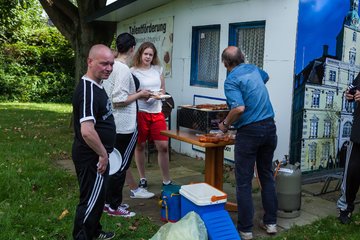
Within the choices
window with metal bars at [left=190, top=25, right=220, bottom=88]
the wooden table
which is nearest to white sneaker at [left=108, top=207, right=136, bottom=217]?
the wooden table

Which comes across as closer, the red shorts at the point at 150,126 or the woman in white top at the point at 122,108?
the woman in white top at the point at 122,108

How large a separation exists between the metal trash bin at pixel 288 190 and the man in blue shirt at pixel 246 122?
0.55 meters

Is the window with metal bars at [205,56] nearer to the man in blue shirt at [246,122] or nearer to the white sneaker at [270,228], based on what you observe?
the man in blue shirt at [246,122]

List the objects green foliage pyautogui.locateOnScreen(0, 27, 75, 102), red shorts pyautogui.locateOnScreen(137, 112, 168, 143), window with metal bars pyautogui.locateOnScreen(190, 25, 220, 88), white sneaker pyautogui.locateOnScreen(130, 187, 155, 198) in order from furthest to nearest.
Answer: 1. green foliage pyautogui.locateOnScreen(0, 27, 75, 102)
2. window with metal bars pyautogui.locateOnScreen(190, 25, 220, 88)
3. white sneaker pyautogui.locateOnScreen(130, 187, 155, 198)
4. red shorts pyautogui.locateOnScreen(137, 112, 168, 143)

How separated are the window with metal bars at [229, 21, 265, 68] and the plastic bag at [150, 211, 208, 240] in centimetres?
354

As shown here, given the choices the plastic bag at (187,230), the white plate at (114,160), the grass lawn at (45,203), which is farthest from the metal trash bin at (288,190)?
the white plate at (114,160)

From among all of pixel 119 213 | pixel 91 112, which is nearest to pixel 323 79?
pixel 119 213

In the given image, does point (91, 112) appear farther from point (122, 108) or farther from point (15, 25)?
point (15, 25)

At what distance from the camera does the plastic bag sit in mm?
3532

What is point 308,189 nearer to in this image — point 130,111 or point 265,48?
point 265,48

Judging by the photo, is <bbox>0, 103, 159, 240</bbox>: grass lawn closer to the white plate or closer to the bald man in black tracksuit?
the white plate

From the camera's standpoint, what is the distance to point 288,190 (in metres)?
4.79

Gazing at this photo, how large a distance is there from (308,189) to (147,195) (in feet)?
7.40

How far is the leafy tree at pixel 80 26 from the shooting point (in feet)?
34.2
